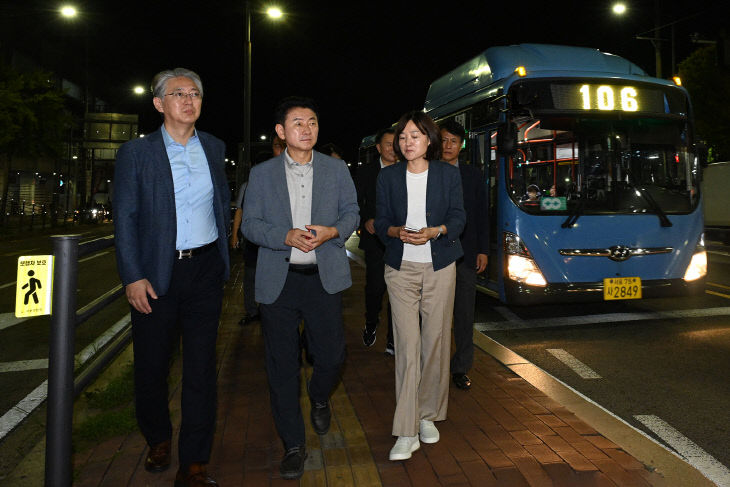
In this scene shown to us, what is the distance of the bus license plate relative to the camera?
7.12 metres

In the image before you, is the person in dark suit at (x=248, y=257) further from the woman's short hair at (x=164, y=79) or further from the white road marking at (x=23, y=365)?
the woman's short hair at (x=164, y=79)

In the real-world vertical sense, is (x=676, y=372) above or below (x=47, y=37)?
below

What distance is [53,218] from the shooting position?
3262 cm

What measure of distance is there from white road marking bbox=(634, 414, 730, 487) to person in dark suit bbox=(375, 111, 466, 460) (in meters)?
1.48

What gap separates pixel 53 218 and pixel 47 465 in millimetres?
33431

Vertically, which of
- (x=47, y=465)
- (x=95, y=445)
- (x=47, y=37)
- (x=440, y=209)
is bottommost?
(x=95, y=445)

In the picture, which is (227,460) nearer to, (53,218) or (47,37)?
(53,218)

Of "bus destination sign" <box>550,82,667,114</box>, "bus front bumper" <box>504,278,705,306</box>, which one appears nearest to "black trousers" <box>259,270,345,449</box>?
"bus front bumper" <box>504,278,705,306</box>

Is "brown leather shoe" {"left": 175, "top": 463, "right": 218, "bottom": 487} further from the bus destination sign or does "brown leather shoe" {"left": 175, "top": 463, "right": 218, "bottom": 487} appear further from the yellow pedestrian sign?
the bus destination sign

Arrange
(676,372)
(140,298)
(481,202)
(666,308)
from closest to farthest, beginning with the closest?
(140,298), (481,202), (676,372), (666,308)

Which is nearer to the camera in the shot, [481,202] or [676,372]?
[481,202]

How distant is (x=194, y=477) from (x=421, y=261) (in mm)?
1696

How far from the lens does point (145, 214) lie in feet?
10.2

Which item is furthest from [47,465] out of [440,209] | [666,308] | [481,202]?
[666,308]
